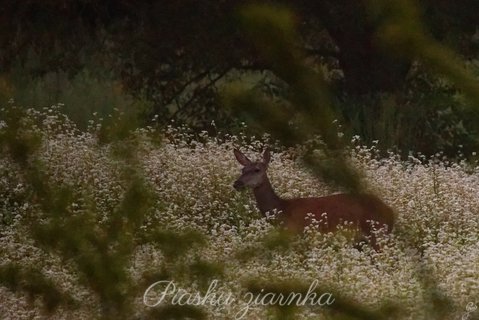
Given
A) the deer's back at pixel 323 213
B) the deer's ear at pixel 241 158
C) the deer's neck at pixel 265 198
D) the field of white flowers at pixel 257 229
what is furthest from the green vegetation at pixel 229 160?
the deer's ear at pixel 241 158

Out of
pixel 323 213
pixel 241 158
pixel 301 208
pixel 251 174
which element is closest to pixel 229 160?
pixel 251 174

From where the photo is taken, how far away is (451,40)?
14156mm

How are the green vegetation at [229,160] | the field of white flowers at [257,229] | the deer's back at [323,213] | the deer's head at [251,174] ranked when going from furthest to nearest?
the deer's head at [251,174]
the deer's back at [323,213]
the field of white flowers at [257,229]
the green vegetation at [229,160]

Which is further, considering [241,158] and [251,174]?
[251,174]

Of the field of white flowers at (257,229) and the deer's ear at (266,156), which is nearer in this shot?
the field of white flowers at (257,229)

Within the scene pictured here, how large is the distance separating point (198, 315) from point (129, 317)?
0.14 m

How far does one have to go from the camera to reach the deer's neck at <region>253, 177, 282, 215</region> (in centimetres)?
1033

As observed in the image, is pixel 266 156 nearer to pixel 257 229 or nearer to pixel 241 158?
pixel 241 158

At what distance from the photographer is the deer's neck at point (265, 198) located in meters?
10.3

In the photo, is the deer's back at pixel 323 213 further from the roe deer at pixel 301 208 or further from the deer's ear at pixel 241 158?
the deer's ear at pixel 241 158

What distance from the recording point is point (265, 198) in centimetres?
1047

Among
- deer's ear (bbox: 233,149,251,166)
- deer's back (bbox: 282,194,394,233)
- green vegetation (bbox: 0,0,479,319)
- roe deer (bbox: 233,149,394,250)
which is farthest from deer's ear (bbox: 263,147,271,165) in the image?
green vegetation (bbox: 0,0,479,319)

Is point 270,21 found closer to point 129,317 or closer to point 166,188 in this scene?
point 129,317

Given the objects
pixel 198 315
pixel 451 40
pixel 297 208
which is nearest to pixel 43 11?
pixel 451 40
